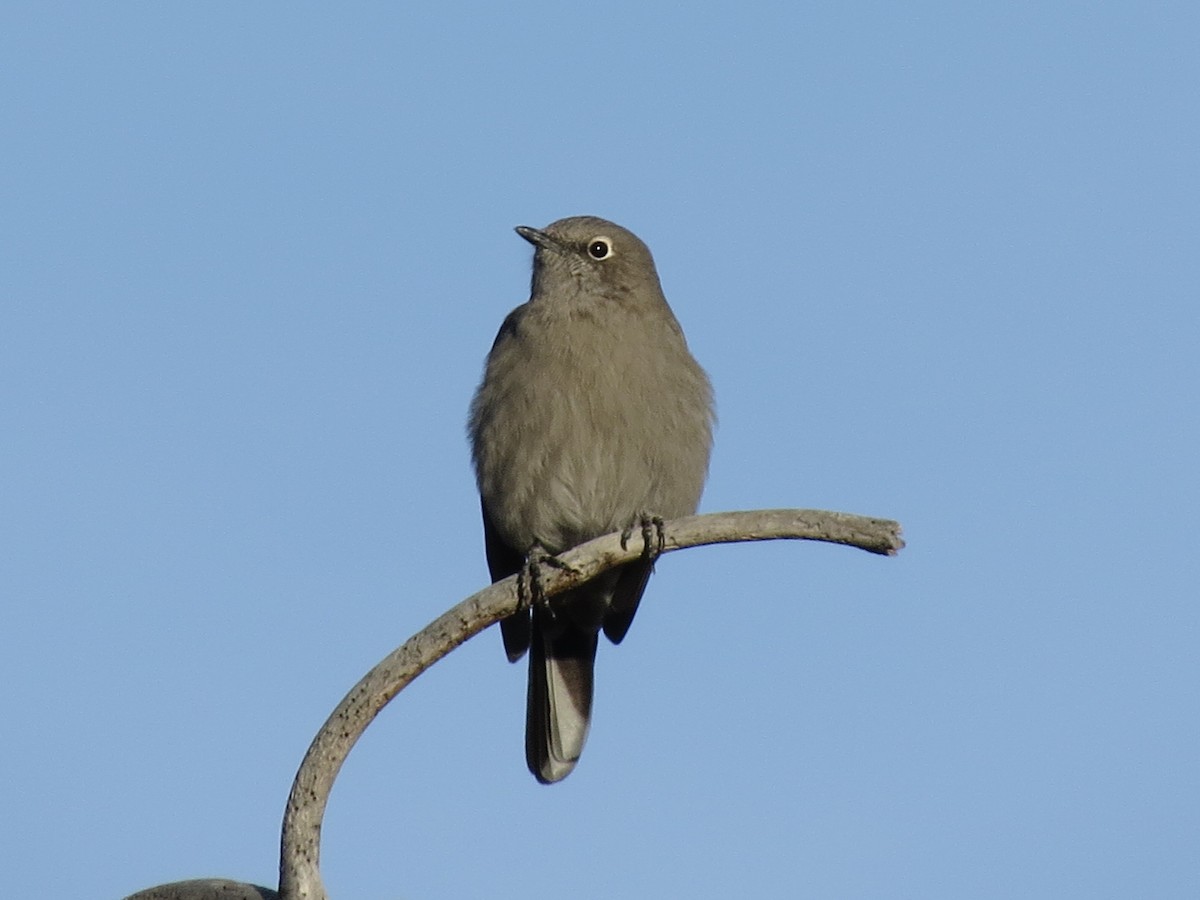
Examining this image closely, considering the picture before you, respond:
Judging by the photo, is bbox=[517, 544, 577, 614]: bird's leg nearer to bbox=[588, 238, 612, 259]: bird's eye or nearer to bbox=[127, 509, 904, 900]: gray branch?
bbox=[127, 509, 904, 900]: gray branch

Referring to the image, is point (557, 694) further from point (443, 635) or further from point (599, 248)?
point (443, 635)

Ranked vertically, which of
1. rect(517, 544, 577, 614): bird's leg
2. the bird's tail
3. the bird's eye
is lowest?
the bird's tail

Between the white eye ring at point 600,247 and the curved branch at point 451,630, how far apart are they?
3168 mm

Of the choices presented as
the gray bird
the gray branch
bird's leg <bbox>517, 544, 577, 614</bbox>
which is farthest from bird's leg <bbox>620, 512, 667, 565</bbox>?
the gray bird

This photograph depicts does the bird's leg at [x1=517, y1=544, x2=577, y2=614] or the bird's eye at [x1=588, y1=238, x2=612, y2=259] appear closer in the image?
the bird's leg at [x1=517, y1=544, x2=577, y2=614]

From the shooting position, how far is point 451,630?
22.6 ft

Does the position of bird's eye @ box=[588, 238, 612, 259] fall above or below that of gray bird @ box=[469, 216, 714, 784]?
above

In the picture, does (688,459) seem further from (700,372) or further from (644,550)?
(644,550)

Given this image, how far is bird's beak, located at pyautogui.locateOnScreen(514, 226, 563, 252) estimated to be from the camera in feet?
36.5

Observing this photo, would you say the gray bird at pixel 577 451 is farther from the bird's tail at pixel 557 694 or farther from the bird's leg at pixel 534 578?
the bird's leg at pixel 534 578

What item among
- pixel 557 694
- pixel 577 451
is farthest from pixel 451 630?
pixel 557 694

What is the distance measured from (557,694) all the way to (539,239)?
3.01 metres

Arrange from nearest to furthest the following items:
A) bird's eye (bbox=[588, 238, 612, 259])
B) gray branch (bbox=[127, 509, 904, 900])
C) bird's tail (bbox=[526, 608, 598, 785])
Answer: gray branch (bbox=[127, 509, 904, 900]), bird's tail (bbox=[526, 608, 598, 785]), bird's eye (bbox=[588, 238, 612, 259])

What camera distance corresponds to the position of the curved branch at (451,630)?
593 cm
